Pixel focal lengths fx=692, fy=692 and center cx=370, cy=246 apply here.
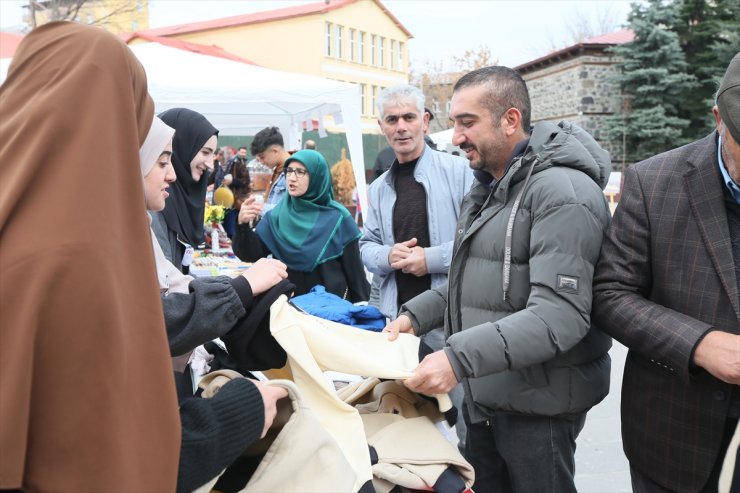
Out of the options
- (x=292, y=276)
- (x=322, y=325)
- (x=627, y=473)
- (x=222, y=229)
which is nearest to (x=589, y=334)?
(x=322, y=325)

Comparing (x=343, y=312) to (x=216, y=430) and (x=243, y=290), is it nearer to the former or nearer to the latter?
(x=243, y=290)

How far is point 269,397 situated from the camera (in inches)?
68.1

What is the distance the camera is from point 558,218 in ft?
7.32

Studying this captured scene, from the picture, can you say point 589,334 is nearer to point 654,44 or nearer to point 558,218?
point 558,218

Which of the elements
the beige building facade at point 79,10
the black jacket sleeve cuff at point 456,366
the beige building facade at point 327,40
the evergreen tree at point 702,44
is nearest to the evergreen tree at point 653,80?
the evergreen tree at point 702,44

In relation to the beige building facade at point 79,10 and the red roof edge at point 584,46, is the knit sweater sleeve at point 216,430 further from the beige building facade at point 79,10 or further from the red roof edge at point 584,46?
the red roof edge at point 584,46

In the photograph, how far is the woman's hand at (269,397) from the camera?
170 centimetres

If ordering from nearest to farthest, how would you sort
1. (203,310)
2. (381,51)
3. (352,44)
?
(203,310) → (352,44) → (381,51)

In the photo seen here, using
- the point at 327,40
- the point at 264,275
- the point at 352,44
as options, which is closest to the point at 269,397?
the point at 264,275

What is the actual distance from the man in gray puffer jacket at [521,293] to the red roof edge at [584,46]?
2481 centimetres

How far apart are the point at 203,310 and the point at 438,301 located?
1.18m

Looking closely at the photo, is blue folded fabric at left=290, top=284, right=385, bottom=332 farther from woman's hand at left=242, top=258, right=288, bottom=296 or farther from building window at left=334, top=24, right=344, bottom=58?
building window at left=334, top=24, right=344, bottom=58

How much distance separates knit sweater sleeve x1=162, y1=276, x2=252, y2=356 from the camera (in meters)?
1.92

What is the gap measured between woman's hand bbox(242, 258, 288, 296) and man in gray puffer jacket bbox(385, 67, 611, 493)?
0.53 metres
